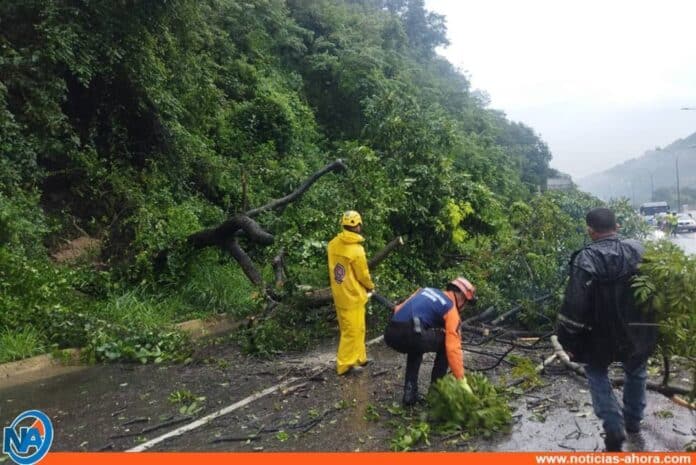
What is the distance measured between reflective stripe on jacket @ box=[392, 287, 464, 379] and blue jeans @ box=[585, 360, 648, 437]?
991 millimetres

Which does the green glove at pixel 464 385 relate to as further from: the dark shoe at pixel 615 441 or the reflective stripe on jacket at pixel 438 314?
→ the dark shoe at pixel 615 441

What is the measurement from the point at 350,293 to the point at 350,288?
0.05m

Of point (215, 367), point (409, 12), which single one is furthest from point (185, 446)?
point (409, 12)

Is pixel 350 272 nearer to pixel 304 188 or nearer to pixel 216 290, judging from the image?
pixel 216 290

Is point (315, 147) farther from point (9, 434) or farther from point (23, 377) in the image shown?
point (9, 434)

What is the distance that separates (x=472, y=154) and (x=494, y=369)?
60.9ft

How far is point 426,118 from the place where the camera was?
37.0ft

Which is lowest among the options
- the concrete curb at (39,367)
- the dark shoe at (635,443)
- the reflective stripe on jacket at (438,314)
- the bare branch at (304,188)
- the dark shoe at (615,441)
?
the dark shoe at (635,443)

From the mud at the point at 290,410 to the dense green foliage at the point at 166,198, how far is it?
88 cm

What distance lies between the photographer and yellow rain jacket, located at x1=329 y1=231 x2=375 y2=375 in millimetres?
5883

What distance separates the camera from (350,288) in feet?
19.4

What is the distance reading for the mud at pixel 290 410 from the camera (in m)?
4.17

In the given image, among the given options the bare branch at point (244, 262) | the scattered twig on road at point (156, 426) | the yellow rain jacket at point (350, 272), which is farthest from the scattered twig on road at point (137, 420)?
the bare branch at point (244, 262)

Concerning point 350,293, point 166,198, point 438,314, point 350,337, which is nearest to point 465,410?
point 438,314
